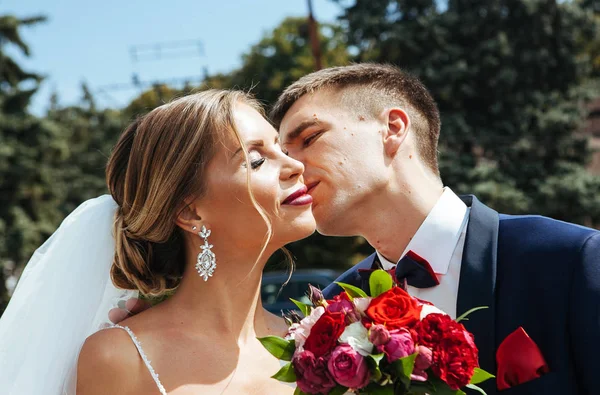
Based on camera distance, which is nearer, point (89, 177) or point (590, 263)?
point (590, 263)

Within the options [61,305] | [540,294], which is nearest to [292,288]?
[61,305]

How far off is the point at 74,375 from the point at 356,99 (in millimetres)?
1958

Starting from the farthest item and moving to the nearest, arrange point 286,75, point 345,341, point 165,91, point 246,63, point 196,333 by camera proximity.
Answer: point 165,91
point 246,63
point 286,75
point 196,333
point 345,341

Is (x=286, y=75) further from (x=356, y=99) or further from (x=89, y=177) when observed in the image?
(x=356, y=99)

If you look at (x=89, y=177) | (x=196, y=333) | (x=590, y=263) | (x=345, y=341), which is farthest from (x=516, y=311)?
(x=89, y=177)

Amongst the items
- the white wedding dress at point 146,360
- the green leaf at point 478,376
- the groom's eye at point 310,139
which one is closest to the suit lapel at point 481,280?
the green leaf at point 478,376

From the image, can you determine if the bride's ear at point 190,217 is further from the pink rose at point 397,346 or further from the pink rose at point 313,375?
the pink rose at point 397,346

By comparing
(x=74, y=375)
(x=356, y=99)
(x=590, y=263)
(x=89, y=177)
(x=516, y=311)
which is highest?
(x=356, y=99)

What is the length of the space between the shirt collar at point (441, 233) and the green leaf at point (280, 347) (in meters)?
0.88

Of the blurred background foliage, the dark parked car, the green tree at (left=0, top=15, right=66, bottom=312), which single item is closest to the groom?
the dark parked car

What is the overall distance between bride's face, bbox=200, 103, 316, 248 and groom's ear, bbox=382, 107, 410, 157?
586 millimetres

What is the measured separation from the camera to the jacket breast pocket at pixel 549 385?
8.75 ft

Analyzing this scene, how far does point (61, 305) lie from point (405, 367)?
1843mm

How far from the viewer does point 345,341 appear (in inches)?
94.3
